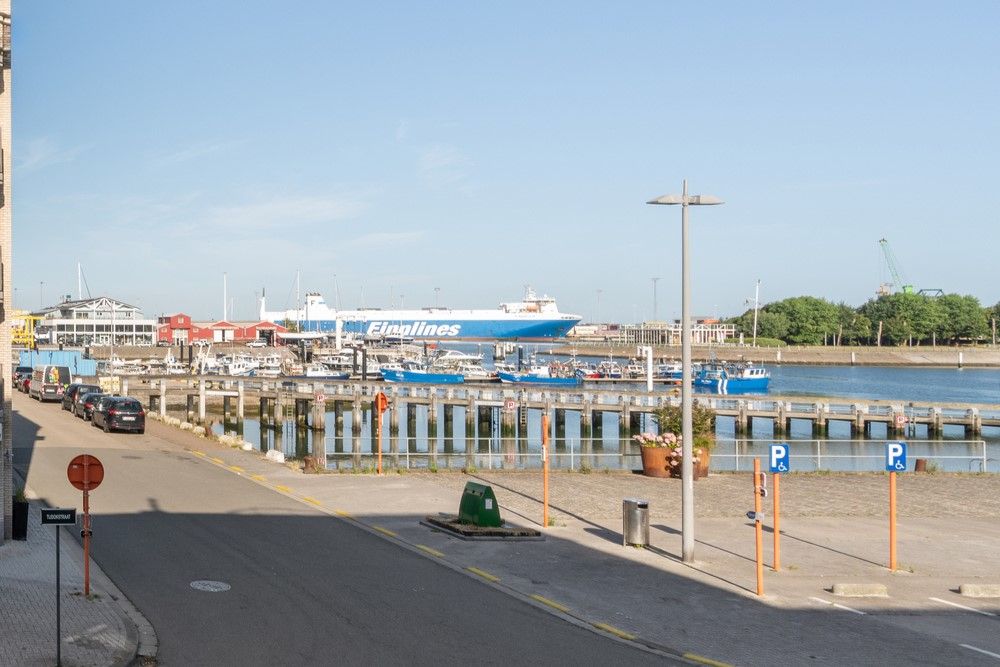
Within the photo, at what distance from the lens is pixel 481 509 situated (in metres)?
23.2

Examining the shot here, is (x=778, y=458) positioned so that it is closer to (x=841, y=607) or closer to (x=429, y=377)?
(x=841, y=607)

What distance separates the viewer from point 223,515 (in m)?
23.9

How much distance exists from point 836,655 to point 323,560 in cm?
937

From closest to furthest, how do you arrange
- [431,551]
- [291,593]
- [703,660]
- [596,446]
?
[703,660] → [291,593] → [431,551] → [596,446]

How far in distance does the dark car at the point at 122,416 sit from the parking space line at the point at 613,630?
30.8 m

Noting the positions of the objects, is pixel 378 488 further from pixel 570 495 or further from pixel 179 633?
pixel 179 633

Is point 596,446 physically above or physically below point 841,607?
below

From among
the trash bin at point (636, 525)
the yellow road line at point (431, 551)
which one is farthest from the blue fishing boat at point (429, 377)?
the yellow road line at point (431, 551)

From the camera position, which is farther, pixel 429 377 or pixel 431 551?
pixel 429 377

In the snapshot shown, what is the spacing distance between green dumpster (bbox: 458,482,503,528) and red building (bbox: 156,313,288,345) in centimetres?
15342

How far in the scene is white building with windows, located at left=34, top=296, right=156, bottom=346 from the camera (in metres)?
182

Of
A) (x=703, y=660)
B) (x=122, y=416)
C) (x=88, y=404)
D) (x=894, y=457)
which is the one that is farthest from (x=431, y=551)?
(x=88, y=404)

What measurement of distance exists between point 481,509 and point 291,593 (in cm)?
712

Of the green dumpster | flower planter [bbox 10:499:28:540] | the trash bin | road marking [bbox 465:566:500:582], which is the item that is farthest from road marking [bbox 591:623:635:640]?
flower planter [bbox 10:499:28:540]
